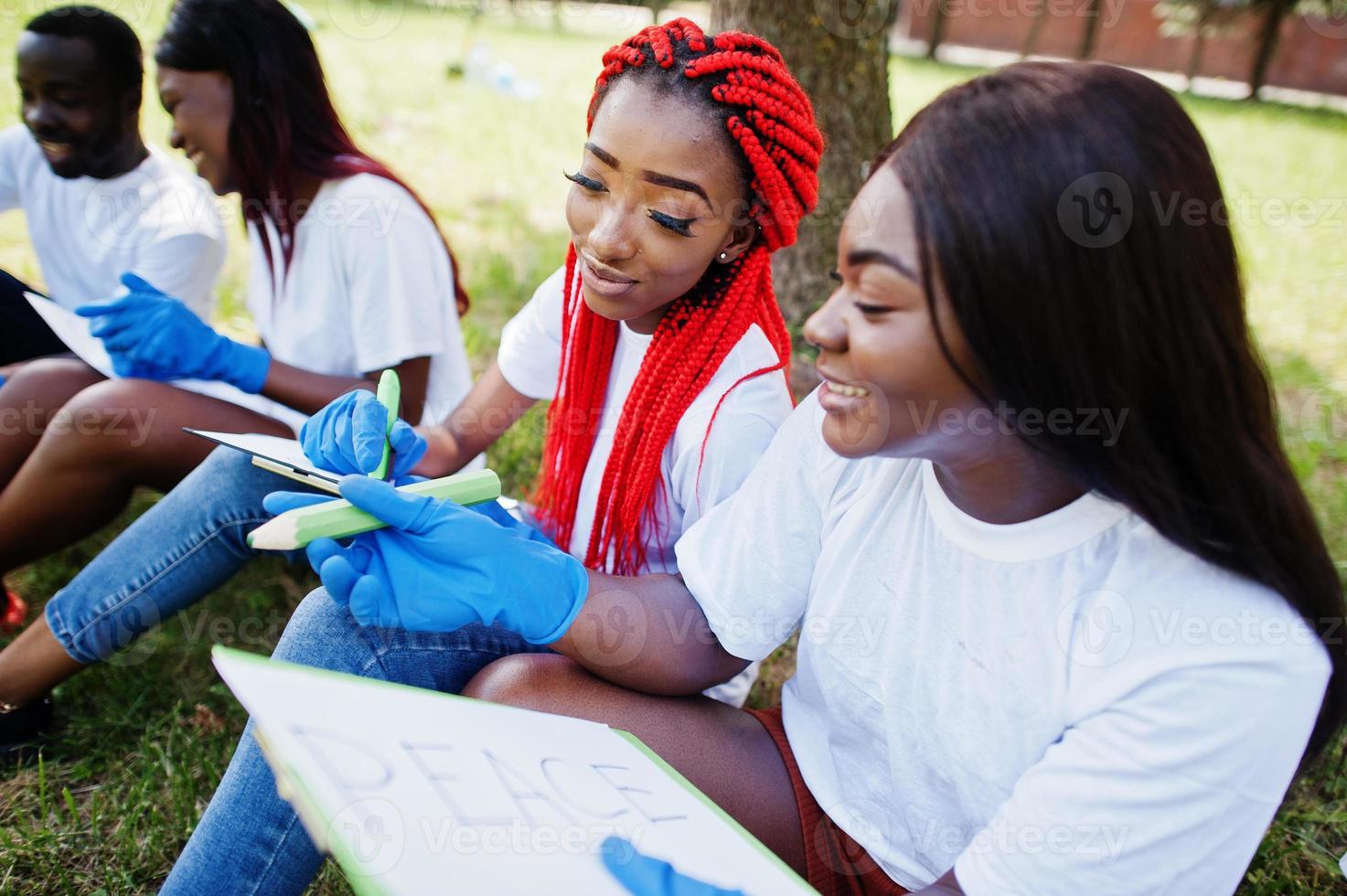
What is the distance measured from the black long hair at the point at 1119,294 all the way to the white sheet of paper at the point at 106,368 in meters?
1.35

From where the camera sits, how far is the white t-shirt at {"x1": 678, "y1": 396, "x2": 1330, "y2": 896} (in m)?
0.88

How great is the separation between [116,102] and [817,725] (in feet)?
6.42

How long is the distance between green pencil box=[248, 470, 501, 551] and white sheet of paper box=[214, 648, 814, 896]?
137 millimetres

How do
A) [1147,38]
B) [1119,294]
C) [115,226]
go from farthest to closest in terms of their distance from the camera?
[1147,38], [115,226], [1119,294]

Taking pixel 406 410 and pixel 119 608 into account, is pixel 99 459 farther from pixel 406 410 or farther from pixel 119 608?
pixel 406 410

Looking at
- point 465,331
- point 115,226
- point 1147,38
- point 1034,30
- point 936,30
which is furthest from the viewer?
point 936,30

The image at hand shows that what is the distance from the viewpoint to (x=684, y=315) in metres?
1.52

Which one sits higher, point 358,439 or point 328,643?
point 358,439

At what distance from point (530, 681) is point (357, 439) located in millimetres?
440

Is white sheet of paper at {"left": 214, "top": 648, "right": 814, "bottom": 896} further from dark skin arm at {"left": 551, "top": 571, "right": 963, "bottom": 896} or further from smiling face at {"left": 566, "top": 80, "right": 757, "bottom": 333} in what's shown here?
smiling face at {"left": 566, "top": 80, "right": 757, "bottom": 333}

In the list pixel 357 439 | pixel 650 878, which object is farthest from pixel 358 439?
pixel 650 878

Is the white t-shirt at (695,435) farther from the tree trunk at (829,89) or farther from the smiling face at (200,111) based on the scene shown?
the tree trunk at (829,89)

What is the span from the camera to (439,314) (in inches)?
78.2

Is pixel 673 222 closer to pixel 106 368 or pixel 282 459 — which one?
pixel 282 459
